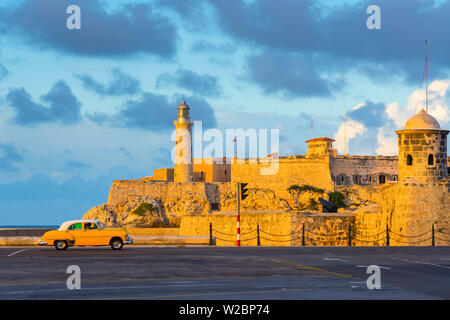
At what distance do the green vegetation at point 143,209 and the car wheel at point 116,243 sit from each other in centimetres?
6980

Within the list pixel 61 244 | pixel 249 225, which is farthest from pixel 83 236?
pixel 249 225

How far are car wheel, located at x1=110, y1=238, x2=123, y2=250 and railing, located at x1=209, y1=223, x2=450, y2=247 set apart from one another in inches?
221

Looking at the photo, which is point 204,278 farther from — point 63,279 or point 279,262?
point 279,262

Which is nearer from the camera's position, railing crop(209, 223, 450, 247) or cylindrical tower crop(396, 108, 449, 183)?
railing crop(209, 223, 450, 247)

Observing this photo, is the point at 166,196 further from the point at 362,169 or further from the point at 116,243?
the point at 116,243

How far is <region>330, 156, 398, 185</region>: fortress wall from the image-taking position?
318 ft

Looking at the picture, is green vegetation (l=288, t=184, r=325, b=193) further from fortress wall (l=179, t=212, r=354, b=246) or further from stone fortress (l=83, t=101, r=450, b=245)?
fortress wall (l=179, t=212, r=354, b=246)

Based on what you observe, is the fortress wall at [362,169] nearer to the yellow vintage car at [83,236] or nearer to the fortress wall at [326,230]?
the fortress wall at [326,230]

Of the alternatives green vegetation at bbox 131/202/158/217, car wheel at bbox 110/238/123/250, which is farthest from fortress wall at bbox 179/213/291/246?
green vegetation at bbox 131/202/158/217

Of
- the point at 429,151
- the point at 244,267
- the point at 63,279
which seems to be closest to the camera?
the point at 63,279

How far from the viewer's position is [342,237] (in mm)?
40781
